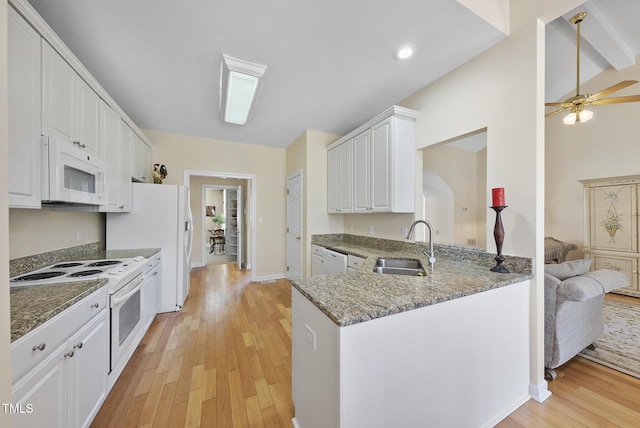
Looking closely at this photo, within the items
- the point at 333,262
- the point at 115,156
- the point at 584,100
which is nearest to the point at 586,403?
the point at 333,262

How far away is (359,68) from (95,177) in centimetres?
251

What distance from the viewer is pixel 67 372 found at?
44.3 inches

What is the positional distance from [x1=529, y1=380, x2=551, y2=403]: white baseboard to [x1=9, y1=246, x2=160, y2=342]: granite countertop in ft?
9.23

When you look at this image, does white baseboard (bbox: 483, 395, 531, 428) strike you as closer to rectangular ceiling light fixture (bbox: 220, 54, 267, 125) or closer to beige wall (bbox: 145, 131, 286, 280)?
rectangular ceiling light fixture (bbox: 220, 54, 267, 125)

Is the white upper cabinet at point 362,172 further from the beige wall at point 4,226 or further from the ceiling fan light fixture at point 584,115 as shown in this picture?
the ceiling fan light fixture at point 584,115

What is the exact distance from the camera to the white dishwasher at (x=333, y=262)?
112 inches

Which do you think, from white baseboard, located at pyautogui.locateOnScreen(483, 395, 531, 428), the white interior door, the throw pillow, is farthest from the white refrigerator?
the throw pillow

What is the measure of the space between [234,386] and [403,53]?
3010 mm

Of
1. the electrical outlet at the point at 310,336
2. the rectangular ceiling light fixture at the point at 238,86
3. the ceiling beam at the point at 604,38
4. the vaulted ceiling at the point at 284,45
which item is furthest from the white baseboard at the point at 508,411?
the ceiling beam at the point at 604,38

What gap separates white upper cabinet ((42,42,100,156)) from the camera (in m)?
1.42

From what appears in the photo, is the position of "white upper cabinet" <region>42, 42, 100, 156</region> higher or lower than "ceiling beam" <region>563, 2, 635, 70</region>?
lower

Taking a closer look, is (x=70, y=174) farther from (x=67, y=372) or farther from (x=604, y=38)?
(x=604, y=38)

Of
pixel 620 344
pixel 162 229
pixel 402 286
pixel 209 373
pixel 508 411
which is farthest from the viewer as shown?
pixel 162 229

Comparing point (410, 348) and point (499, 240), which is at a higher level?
point (499, 240)
